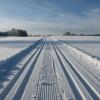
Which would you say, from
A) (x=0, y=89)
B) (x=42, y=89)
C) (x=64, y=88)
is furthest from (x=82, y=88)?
(x=0, y=89)

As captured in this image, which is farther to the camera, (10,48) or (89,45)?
(89,45)

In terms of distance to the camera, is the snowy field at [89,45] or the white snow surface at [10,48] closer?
the white snow surface at [10,48]

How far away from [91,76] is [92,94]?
2.83 m

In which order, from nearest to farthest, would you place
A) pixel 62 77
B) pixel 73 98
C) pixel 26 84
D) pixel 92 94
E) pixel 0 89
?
pixel 73 98, pixel 92 94, pixel 0 89, pixel 26 84, pixel 62 77

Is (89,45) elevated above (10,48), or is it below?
below

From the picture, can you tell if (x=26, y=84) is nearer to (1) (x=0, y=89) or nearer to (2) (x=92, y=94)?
(1) (x=0, y=89)

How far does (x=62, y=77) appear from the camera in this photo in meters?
9.18

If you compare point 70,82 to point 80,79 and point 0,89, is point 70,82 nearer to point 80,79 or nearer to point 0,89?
point 80,79

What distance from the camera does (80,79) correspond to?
29.1ft

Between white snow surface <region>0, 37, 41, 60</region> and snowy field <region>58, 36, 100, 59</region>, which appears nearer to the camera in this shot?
white snow surface <region>0, 37, 41, 60</region>

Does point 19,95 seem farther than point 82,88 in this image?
No

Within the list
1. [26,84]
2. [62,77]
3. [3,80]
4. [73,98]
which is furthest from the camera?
[62,77]

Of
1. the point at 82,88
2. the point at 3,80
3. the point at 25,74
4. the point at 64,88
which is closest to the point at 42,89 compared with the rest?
the point at 64,88

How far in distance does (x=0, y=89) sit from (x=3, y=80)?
132cm
